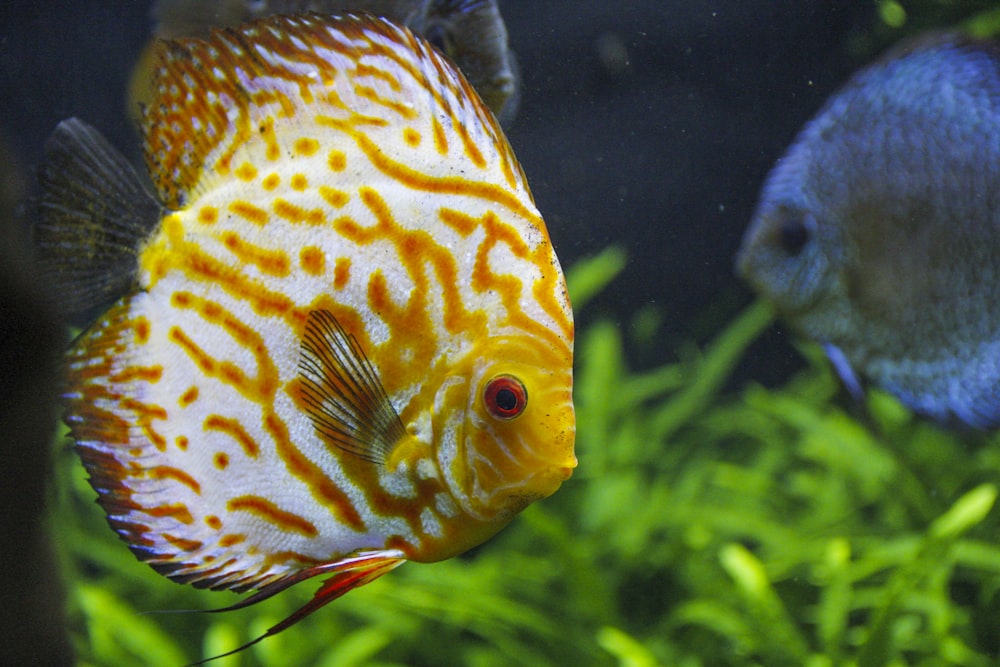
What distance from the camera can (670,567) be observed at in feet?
9.04

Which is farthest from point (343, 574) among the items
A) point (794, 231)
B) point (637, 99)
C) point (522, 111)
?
point (637, 99)

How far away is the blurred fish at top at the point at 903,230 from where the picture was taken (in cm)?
167

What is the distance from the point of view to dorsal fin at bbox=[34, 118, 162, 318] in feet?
2.80

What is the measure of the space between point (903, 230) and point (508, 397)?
55.7 inches

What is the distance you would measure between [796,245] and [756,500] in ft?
5.20

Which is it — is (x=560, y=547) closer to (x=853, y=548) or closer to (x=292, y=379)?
(x=853, y=548)

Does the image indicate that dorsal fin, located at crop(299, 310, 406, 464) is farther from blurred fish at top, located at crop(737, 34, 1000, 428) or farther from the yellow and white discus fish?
blurred fish at top, located at crop(737, 34, 1000, 428)

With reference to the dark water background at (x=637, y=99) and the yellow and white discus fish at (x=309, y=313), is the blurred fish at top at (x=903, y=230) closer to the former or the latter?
the dark water background at (x=637, y=99)

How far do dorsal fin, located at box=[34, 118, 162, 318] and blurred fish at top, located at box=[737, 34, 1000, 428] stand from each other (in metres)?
1.53

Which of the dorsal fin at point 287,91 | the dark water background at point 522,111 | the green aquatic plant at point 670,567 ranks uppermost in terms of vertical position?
the dorsal fin at point 287,91

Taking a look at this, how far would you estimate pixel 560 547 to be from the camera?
2.29 m

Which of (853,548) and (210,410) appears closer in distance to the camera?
(210,410)

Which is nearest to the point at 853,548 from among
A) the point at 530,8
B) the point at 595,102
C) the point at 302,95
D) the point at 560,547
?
the point at 560,547

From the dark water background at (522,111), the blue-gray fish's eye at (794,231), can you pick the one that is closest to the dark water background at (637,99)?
the dark water background at (522,111)
